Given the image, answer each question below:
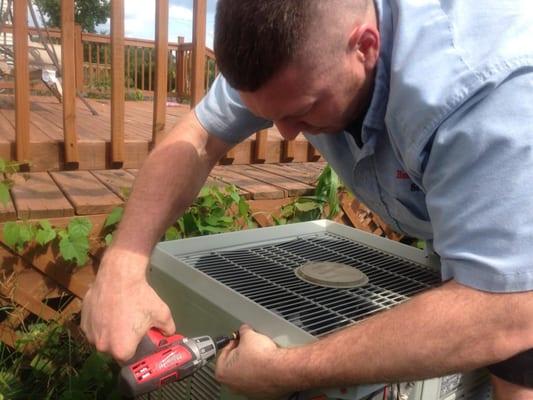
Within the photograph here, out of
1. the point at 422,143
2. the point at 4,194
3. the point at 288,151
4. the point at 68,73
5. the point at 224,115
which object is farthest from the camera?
the point at 288,151

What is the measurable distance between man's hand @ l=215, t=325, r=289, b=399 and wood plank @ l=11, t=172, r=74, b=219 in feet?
3.56

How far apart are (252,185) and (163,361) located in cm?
153

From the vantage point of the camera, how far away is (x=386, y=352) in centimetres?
89

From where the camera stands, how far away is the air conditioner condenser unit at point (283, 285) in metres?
1.04

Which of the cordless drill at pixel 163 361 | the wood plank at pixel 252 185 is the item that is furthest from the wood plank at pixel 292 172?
the cordless drill at pixel 163 361

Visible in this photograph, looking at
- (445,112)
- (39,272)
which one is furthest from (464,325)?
(39,272)

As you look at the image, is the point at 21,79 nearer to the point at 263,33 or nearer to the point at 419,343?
the point at 263,33

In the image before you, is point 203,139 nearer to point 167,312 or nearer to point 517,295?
point 167,312

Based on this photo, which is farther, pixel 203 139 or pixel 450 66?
pixel 203 139

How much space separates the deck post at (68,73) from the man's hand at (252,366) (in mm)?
1751

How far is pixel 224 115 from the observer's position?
5.18 feet

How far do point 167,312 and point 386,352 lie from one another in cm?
48

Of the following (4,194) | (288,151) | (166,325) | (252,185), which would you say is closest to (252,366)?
(166,325)

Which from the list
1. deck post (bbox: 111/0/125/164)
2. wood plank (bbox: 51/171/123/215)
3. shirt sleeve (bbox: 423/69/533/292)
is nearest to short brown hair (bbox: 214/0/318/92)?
shirt sleeve (bbox: 423/69/533/292)
